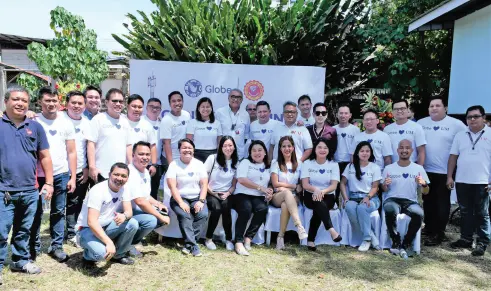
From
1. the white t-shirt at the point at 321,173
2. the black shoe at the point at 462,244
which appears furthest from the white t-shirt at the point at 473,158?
the white t-shirt at the point at 321,173

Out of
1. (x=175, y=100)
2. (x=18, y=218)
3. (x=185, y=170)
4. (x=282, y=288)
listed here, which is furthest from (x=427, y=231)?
(x=18, y=218)

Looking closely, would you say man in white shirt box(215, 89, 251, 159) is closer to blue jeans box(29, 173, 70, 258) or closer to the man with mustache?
blue jeans box(29, 173, 70, 258)

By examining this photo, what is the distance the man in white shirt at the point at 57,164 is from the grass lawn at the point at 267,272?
182 mm

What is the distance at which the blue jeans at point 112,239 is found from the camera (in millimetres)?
3381

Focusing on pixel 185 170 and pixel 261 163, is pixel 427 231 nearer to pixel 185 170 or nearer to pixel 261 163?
pixel 261 163

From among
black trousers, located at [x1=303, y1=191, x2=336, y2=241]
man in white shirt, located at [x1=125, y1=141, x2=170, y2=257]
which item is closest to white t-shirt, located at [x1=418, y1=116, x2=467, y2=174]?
black trousers, located at [x1=303, y1=191, x2=336, y2=241]

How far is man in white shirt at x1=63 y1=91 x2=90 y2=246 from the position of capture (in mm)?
4008

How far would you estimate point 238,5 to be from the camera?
30.5ft

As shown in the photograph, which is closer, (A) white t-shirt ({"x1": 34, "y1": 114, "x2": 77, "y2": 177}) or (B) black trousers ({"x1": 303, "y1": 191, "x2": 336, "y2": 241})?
(A) white t-shirt ({"x1": 34, "y1": 114, "x2": 77, "y2": 177})

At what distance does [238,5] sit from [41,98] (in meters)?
6.61

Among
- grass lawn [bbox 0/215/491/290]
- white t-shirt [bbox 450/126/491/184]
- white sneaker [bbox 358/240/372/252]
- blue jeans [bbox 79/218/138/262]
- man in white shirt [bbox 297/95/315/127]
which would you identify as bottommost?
grass lawn [bbox 0/215/491/290]

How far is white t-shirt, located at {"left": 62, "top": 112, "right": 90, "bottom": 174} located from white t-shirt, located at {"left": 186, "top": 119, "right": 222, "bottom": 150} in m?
1.18

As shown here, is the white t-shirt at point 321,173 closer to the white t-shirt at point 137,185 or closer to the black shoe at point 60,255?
the white t-shirt at point 137,185

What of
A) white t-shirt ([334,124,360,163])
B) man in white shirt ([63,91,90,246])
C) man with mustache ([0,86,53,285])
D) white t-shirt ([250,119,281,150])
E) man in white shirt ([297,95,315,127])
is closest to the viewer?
man with mustache ([0,86,53,285])
